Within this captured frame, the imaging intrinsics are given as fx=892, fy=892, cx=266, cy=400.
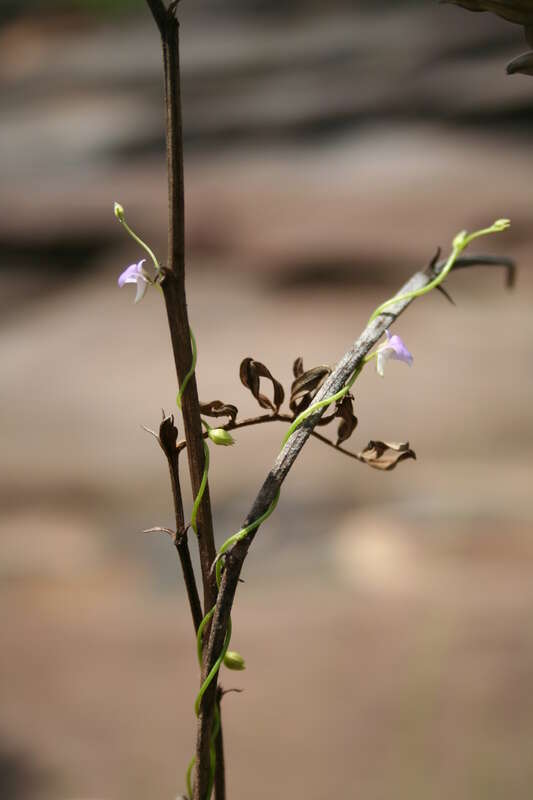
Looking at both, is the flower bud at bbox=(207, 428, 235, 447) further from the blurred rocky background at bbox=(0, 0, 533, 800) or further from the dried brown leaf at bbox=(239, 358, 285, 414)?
the blurred rocky background at bbox=(0, 0, 533, 800)

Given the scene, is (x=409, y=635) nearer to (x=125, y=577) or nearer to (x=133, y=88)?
(x=125, y=577)

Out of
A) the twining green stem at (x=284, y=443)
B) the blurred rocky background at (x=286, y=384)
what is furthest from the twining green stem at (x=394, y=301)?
the blurred rocky background at (x=286, y=384)

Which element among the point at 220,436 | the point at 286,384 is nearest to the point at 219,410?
the point at 220,436

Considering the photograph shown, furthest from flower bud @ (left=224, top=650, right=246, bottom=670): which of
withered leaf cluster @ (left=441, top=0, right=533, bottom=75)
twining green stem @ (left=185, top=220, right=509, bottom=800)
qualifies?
withered leaf cluster @ (left=441, top=0, right=533, bottom=75)

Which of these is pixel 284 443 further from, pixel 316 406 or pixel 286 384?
pixel 286 384

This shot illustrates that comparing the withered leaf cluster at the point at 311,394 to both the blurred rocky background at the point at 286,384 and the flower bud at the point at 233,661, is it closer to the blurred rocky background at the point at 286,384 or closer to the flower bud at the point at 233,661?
the flower bud at the point at 233,661
